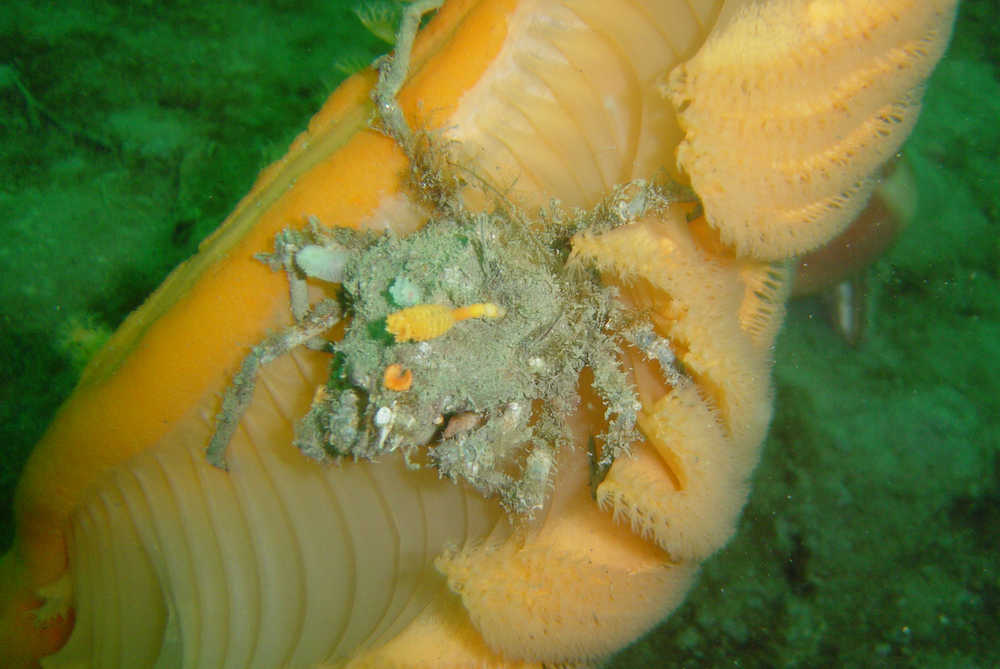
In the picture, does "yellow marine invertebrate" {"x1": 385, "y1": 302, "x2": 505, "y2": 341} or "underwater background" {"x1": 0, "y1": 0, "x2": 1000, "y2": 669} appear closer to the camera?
"yellow marine invertebrate" {"x1": 385, "y1": 302, "x2": 505, "y2": 341}

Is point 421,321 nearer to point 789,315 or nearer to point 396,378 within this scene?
point 396,378

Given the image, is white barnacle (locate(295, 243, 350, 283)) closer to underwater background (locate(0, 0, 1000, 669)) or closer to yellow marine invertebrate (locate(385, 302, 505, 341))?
yellow marine invertebrate (locate(385, 302, 505, 341))

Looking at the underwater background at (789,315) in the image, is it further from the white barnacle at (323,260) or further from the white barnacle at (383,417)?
the white barnacle at (383,417)

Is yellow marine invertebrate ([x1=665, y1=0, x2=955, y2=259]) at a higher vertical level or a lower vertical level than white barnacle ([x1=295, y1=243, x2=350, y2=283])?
lower

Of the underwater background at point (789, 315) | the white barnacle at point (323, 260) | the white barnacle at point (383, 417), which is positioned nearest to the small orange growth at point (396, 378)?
the white barnacle at point (383, 417)

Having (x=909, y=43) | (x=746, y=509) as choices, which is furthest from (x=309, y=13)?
(x=746, y=509)

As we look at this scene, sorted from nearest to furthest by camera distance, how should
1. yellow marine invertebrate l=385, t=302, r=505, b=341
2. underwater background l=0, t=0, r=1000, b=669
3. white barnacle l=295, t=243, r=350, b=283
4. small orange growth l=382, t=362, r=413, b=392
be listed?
1. yellow marine invertebrate l=385, t=302, r=505, b=341
2. small orange growth l=382, t=362, r=413, b=392
3. white barnacle l=295, t=243, r=350, b=283
4. underwater background l=0, t=0, r=1000, b=669

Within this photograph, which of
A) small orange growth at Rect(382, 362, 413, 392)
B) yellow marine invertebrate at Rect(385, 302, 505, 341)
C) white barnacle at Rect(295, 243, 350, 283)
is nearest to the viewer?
yellow marine invertebrate at Rect(385, 302, 505, 341)

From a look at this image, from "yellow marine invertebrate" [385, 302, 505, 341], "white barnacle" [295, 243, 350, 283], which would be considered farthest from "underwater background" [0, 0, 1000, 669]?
"yellow marine invertebrate" [385, 302, 505, 341]
